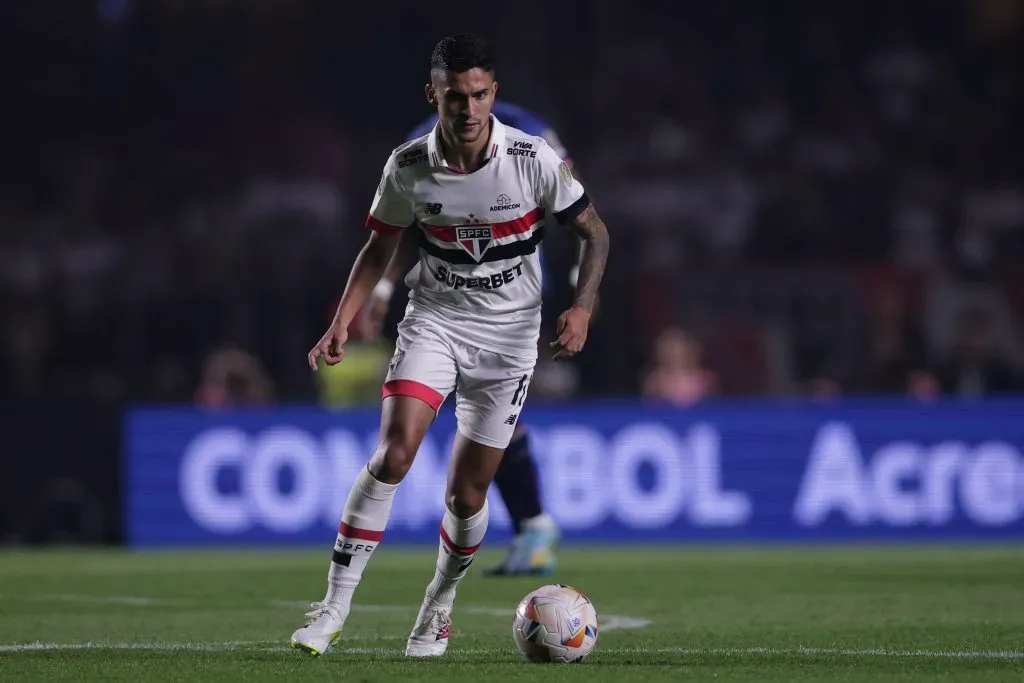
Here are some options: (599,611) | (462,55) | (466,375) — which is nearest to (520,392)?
(466,375)

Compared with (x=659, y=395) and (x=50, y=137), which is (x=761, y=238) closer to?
(x=659, y=395)

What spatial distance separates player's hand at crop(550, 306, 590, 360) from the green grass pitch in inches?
37.7

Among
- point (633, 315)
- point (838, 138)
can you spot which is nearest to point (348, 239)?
point (633, 315)

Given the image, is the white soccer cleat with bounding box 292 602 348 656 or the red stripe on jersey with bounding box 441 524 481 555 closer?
the white soccer cleat with bounding box 292 602 348 656

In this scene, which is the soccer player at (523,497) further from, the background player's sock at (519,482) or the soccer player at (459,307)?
the soccer player at (459,307)

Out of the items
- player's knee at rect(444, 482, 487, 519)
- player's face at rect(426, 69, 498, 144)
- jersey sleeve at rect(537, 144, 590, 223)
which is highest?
player's face at rect(426, 69, 498, 144)

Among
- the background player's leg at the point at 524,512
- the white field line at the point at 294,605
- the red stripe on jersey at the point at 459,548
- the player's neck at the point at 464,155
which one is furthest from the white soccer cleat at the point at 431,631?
the background player's leg at the point at 524,512

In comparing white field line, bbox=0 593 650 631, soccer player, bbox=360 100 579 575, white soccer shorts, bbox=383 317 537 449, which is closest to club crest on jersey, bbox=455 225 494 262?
white soccer shorts, bbox=383 317 537 449

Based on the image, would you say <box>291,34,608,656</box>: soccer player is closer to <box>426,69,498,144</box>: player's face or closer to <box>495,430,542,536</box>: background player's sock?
<box>426,69,498,144</box>: player's face

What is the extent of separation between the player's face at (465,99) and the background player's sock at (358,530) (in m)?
1.10

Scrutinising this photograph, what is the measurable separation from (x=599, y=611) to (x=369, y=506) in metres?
2.05

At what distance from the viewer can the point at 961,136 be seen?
17.7 m

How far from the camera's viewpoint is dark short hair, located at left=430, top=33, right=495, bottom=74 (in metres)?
4.93

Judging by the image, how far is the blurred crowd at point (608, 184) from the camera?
15289mm
